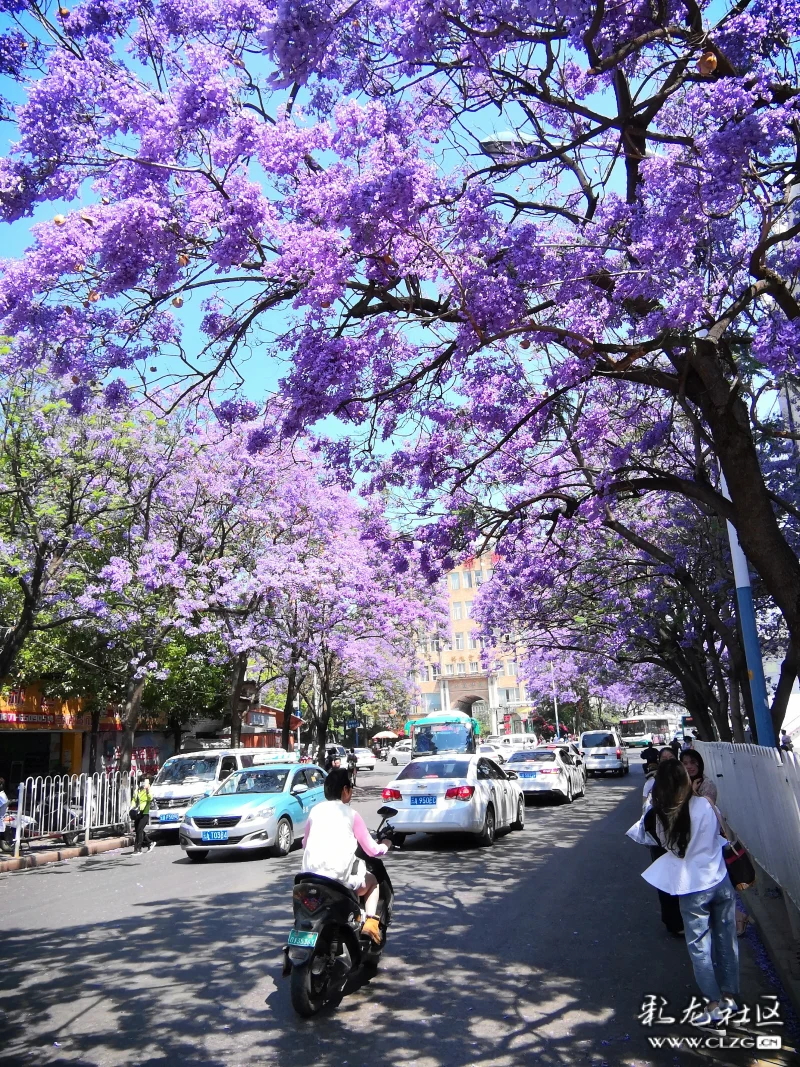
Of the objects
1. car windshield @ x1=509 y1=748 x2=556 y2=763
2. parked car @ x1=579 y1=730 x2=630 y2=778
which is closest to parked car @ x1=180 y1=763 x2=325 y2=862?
car windshield @ x1=509 y1=748 x2=556 y2=763

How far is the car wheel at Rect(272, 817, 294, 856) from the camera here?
14.1 metres

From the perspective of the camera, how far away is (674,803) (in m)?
5.30

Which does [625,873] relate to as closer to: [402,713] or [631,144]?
[631,144]

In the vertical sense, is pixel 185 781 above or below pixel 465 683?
below

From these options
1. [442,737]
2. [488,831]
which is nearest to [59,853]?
[488,831]

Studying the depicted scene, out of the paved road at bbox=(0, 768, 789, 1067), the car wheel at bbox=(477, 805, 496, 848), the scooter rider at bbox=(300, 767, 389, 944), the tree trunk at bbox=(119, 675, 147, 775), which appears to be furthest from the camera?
the tree trunk at bbox=(119, 675, 147, 775)

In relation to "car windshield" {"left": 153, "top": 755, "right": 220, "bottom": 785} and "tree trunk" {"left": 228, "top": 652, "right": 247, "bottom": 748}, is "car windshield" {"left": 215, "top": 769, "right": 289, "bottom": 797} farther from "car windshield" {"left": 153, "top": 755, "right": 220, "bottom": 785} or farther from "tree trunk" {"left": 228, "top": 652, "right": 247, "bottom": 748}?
"tree trunk" {"left": 228, "top": 652, "right": 247, "bottom": 748}

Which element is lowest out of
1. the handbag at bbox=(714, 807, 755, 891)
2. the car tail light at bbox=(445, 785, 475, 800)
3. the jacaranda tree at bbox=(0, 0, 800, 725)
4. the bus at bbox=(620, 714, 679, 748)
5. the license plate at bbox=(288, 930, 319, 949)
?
the bus at bbox=(620, 714, 679, 748)

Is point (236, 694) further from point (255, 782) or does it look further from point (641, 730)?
point (641, 730)

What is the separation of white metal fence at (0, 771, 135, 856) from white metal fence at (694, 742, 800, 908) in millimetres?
12962

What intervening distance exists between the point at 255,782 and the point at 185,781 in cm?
410

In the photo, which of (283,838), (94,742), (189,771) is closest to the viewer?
(283,838)

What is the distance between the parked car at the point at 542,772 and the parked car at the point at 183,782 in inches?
288

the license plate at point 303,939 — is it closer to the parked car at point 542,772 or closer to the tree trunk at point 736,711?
the tree trunk at point 736,711
